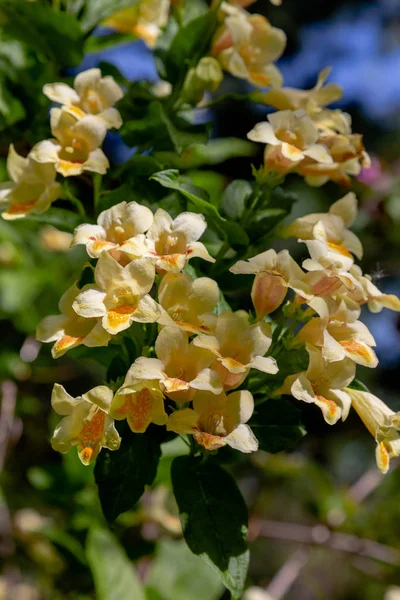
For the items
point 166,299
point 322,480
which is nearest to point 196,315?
point 166,299

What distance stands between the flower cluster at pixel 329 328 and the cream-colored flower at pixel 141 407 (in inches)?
5.4

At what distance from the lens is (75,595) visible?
138cm

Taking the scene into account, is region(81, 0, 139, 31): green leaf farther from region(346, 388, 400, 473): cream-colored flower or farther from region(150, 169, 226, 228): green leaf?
region(346, 388, 400, 473): cream-colored flower

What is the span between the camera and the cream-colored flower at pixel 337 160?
2.86ft

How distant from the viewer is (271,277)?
727mm

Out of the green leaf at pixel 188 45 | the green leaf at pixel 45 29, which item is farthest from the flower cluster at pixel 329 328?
the green leaf at pixel 45 29

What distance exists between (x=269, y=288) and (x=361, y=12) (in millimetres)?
3454

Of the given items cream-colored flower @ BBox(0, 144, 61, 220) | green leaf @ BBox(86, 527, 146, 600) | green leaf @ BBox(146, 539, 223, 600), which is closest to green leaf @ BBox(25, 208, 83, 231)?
cream-colored flower @ BBox(0, 144, 61, 220)

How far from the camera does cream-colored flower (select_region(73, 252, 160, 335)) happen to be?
0.66 meters

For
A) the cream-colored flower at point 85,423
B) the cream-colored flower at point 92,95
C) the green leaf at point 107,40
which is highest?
the cream-colored flower at point 92,95

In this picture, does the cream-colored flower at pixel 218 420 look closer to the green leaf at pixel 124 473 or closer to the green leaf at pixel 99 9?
the green leaf at pixel 124 473

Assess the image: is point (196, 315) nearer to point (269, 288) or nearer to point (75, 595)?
point (269, 288)

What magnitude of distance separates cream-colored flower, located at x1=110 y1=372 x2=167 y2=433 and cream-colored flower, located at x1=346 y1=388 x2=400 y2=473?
228 mm

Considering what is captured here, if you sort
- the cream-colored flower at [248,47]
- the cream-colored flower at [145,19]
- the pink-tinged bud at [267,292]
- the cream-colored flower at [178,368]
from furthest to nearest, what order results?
the cream-colored flower at [145,19], the cream-colored flower at [248,47], the pink-tinged bud at [267,292], the cream-colored flower at [178,368]
